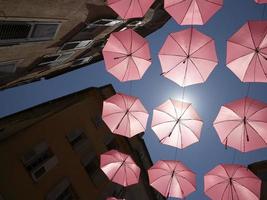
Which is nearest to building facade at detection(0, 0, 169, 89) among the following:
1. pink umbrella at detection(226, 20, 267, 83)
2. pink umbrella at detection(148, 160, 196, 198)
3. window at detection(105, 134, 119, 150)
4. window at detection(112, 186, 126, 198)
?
pink umbrella at detection(226, 20, 267, 83)

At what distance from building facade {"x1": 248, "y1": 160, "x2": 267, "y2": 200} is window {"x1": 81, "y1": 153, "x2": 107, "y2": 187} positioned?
899cm

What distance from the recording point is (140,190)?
74.7 feet

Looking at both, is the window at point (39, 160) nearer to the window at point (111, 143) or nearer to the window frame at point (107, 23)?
the window frame at point (107, 23)

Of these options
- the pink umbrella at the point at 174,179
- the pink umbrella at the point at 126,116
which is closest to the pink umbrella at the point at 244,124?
the pink umbrella at the point at 174,179

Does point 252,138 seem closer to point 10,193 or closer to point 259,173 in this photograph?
point 10,193

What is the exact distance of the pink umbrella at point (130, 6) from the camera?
10492mm

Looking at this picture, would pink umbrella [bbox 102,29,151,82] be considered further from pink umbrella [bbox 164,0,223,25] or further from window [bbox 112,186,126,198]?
window [bbox 112,186,126,198]

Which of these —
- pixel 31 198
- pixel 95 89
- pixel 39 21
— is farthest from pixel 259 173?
pixel 39 21

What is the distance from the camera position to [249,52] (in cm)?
935

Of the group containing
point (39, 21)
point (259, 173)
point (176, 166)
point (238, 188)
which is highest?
point (39, 21)

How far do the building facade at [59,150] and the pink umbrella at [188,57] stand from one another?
6.28 meters

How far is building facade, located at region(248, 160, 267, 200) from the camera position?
59.7 feet

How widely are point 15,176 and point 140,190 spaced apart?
1278 centimetres

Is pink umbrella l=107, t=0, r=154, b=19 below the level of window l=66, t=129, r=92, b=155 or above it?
above
